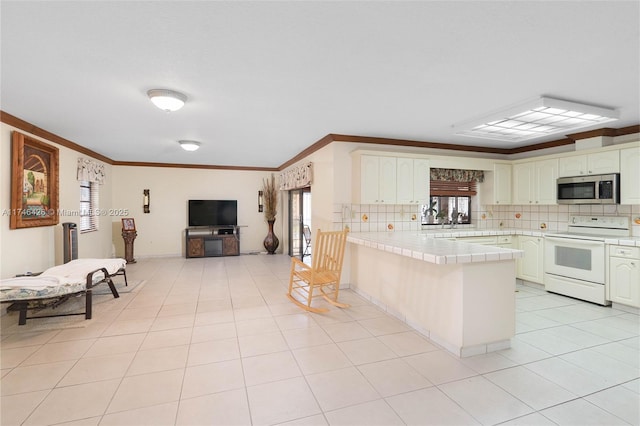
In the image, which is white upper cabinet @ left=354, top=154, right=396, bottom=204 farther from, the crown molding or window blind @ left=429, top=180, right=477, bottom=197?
window blind @ left=429, top=180, right=477, bottom=197

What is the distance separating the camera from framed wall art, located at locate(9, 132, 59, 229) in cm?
358

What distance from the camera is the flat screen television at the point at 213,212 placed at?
7.57 metres

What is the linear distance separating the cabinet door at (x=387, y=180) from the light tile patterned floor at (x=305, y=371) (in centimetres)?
166

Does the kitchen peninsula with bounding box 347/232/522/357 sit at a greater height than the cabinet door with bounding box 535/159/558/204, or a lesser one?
lesser

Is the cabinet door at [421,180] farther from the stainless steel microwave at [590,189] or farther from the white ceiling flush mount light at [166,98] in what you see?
the white ceiling flush mount light at [166,98]

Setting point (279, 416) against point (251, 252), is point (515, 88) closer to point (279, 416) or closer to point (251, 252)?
point (279, 416)

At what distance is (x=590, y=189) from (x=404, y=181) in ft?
7.98

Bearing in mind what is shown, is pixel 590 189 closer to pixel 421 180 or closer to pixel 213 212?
pixel 421 180

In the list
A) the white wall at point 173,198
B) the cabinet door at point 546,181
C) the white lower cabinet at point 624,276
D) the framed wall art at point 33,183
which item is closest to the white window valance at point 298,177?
the white wall at point 173,198

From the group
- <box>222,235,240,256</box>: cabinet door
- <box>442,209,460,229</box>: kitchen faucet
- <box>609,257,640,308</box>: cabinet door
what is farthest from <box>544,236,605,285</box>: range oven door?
<box>222,235,240,256</box>: cabinet door

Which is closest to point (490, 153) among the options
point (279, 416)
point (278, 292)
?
point (278, 292)

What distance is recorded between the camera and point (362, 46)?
196cm

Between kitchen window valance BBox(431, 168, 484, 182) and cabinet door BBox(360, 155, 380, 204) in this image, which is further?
kitchen window valance BBox(431, 168, 484, 182)

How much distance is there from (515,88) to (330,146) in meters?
2.44
